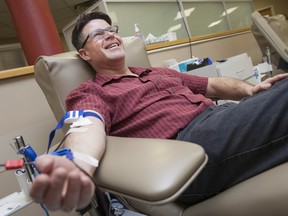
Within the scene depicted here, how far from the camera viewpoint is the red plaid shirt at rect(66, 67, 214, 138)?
2.98 feet

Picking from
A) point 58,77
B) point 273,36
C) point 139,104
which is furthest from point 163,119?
point 273,36

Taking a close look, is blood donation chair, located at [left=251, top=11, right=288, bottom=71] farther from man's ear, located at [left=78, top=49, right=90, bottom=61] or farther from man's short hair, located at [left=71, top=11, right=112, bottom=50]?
man's ear, located at [left=78, top=49, right=90, bottom=61]

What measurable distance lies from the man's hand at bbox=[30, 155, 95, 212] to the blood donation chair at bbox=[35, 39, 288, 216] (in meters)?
0.12

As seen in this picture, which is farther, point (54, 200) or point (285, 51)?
point (285, 51)

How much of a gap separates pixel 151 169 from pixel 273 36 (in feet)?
5.14

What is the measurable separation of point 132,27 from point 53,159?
232 cm

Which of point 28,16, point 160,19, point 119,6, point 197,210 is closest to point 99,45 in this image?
point 197,210

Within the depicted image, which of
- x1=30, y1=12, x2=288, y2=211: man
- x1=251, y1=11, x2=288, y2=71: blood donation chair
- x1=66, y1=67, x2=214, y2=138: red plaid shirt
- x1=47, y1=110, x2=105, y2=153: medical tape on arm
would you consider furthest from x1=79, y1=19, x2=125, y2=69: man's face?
x1=251, y1=11, x2=288, y2=71: blood donation chair

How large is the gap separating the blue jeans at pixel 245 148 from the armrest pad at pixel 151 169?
0.17 m

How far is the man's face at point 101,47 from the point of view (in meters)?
1.19

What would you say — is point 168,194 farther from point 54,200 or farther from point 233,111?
point 233,111

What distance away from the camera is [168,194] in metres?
0.45

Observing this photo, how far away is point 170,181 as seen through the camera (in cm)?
46

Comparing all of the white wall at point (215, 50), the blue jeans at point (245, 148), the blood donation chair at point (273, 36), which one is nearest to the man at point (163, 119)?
the blue jeans at point (245, 148)
